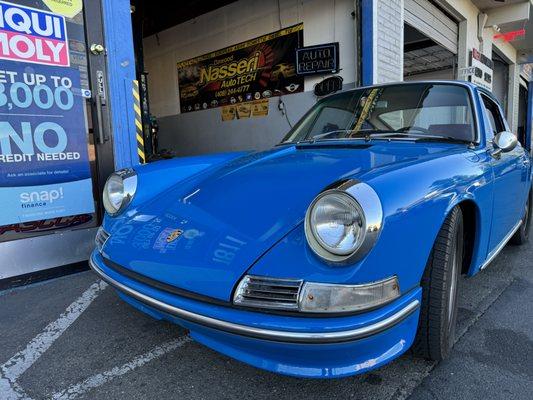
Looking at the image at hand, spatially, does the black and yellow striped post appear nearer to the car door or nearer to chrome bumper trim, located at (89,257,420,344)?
chrome bumper trim, located at (89,257,420,344)

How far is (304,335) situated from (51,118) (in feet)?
9.65

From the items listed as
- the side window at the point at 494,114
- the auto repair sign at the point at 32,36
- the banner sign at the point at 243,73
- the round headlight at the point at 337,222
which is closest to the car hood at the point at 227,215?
→ the round headlight at the point at 337,222

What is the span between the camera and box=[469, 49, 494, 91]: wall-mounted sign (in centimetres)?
997

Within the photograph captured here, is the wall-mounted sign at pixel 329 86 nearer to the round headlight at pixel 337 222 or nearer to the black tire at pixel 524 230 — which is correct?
the black tire at pixel 524 230

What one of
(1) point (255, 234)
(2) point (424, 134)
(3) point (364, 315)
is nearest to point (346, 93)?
(2) point (424, 134)

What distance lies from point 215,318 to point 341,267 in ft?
1.56

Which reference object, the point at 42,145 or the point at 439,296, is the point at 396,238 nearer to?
Result: the point at 439,296

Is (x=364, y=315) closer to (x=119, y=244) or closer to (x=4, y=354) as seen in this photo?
(x=119, y=244)

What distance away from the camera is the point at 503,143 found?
2.53 meters

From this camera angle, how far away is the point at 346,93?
3.08m

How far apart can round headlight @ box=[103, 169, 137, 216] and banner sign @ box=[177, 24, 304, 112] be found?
5.13 metres

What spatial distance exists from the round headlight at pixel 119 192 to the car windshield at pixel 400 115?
121cm

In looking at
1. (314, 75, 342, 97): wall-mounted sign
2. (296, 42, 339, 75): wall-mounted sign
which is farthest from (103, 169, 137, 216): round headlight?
(296, 42, 339, 75): wall-mounted sign

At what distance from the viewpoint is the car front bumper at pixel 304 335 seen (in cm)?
131
